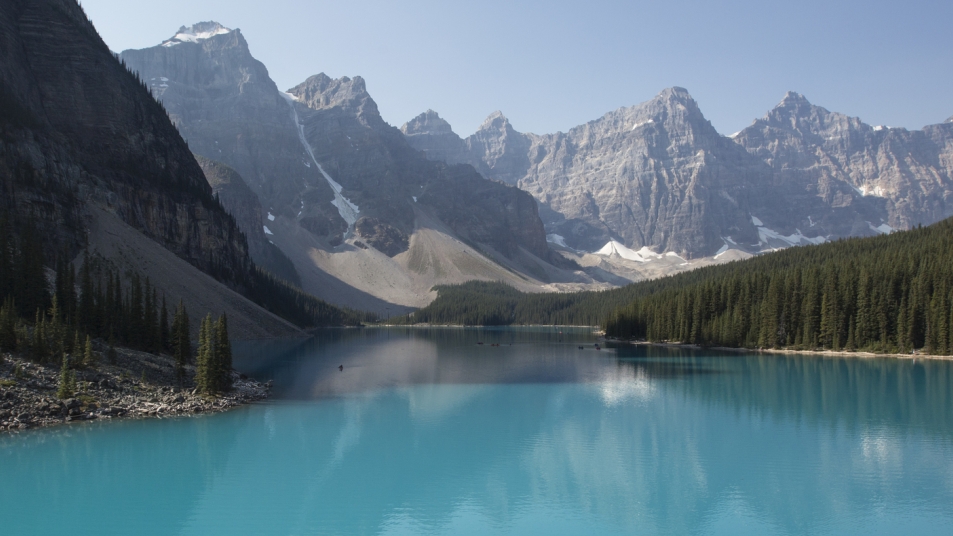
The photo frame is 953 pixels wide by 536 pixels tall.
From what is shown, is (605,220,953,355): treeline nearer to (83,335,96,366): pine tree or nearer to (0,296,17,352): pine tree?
(83,335,96,366): pine tree

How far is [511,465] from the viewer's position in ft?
107

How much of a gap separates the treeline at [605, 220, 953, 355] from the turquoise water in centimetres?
2453

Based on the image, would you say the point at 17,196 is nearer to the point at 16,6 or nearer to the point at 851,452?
the point at 16,6

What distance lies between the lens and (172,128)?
145125mm

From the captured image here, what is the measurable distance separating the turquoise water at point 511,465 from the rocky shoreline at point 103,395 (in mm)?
1660

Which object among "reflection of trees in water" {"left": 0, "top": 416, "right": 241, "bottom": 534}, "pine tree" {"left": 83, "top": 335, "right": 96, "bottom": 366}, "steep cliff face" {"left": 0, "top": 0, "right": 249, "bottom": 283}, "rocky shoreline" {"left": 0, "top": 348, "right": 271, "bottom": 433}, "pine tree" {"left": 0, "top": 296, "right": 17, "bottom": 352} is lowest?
"reflection of trees in water" {"left": 0, "top": 416, "right": 241, "bottom": 534}

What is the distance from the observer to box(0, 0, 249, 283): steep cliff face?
8862 cm

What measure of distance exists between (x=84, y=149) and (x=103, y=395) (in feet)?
283

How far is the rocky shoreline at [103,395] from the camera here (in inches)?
1455

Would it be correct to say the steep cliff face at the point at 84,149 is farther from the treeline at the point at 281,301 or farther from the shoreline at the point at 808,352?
the shoreline at the point at 808,352

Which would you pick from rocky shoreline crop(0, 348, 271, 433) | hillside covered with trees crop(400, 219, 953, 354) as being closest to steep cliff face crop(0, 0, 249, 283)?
rocky shoreline crop(0, 348, 271, 433)

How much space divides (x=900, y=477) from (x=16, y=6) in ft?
465

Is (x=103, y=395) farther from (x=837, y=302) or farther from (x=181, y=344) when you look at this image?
(x=837, y=302)

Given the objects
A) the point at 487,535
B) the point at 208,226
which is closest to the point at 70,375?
the point at 487,535
